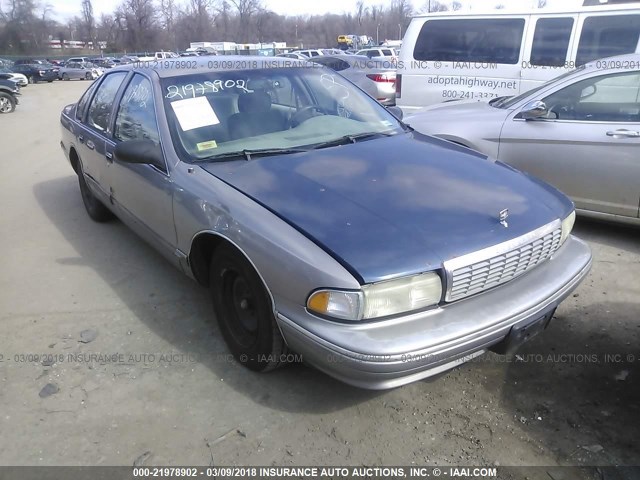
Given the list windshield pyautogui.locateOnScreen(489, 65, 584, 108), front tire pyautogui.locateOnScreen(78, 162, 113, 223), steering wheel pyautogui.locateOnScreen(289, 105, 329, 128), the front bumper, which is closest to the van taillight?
windshield pyautogui.locateOnScreen(489, 65, 584, 108)

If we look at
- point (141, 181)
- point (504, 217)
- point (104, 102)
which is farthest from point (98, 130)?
point (504, 217)

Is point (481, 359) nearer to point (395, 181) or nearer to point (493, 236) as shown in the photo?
point (493, 236)

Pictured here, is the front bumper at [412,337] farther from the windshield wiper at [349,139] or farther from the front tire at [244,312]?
the windshield wiper at [349,139]

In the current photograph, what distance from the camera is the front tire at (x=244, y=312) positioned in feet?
8.48

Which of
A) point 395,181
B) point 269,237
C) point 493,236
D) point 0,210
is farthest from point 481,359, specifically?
point 0,210

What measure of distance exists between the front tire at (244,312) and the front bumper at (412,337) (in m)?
0.20

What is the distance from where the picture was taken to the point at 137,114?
3.70 meters

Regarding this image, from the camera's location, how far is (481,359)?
3.00 meters

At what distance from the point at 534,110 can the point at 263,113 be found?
2.55 m

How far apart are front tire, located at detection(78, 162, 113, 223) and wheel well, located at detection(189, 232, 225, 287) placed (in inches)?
99.2

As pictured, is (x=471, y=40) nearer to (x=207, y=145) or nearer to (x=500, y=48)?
(x=500, y=48)

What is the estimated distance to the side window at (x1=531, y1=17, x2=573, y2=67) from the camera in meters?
6.38

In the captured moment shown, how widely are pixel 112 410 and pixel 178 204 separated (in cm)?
116

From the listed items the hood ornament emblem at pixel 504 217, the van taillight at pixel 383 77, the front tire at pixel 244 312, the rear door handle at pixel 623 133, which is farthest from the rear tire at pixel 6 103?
the hood ornament emblem at pixel 504 217
